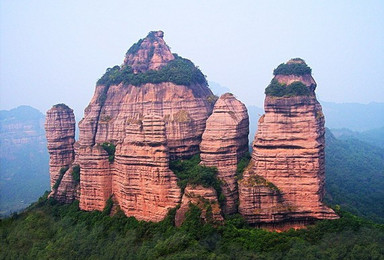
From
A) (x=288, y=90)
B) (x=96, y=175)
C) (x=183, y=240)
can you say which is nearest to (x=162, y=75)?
(x=96, y=175)

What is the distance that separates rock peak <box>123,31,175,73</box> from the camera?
1548 inches

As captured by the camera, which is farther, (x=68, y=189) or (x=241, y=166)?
(x=68, y=189)

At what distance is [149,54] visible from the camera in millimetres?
40250

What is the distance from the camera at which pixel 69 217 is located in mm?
31812

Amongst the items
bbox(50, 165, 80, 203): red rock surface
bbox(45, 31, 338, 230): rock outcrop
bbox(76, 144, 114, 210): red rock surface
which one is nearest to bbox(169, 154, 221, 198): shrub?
bbox(45, 31, 338, 230): rock outcrop

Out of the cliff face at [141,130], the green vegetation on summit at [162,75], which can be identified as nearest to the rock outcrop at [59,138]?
the cliff face at [141,130]

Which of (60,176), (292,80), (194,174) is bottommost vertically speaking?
(60,176)

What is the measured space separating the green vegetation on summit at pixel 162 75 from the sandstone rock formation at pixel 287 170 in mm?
9484

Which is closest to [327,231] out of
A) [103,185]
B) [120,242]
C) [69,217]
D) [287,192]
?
[287,192]

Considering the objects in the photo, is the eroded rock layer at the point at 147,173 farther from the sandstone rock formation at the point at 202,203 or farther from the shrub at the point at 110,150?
the shrub at the point at 110,150

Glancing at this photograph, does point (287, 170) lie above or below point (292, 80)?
below

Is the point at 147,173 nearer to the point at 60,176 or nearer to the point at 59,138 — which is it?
the point at 60,176

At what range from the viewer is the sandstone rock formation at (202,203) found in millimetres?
26859

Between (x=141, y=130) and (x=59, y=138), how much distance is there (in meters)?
12.1
